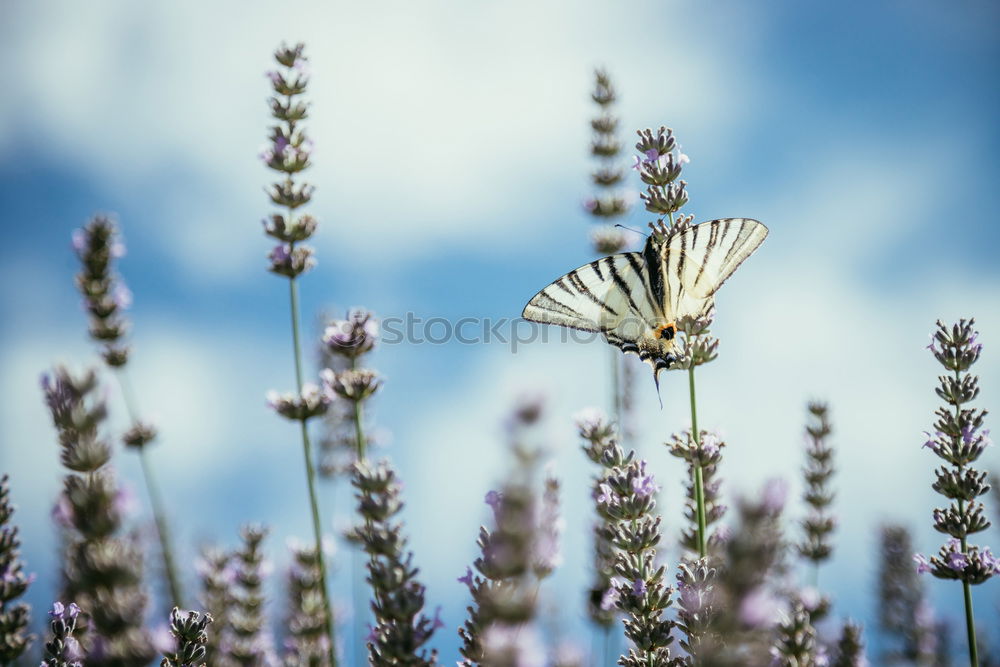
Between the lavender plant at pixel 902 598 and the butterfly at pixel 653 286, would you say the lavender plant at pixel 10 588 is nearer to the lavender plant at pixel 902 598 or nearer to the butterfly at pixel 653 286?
the butterfly at pixel 653 286

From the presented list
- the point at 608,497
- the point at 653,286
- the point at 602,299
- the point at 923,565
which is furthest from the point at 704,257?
the point at 923,565

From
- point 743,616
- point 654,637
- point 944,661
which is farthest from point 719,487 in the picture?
point 944,661

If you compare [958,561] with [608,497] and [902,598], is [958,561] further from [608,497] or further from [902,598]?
[902,598]

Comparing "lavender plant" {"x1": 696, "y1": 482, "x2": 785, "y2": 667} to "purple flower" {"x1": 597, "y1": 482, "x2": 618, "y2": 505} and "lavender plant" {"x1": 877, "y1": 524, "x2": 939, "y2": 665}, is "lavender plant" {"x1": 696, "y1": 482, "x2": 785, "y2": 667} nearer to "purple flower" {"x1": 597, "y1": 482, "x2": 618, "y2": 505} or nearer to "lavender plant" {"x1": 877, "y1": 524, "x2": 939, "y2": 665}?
"purple flower" {"x1": 597, "y1": 482, "x2": 618, "y2": 505}

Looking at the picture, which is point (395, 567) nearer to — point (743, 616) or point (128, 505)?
point (128, 505)

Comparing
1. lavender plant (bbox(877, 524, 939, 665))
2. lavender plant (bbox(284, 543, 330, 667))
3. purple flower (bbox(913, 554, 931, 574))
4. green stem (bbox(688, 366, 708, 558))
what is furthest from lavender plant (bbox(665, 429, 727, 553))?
lavender plant (bbox(877, 524, 939, 665))

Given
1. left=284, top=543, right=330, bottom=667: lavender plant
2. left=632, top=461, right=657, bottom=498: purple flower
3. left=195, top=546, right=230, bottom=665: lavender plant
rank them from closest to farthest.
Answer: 1. left=632, top=461, right=657, bottom=498: purple flower
2. left=284, top=543, right=330, bottom=667: lavender plant
3. left=195, top=546, right=230, bottom=665: lavender plant
